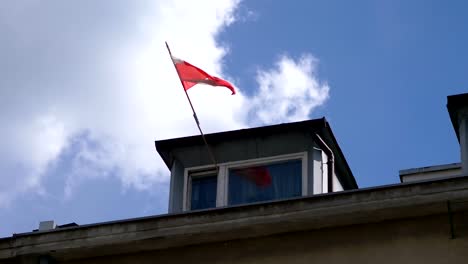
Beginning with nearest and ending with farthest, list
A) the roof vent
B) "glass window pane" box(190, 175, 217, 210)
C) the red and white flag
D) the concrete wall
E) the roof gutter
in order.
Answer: the concrete wall → the roof vent → "glass window pane" box(190, 175, 217, 210) → the roof gutter → the red and white flag

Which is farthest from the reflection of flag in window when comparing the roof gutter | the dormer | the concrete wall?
the concrete wall

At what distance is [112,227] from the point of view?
1769 cm

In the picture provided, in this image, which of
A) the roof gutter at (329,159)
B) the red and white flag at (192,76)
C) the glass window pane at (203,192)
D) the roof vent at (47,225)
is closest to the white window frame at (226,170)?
the glass window pane at (203,192)

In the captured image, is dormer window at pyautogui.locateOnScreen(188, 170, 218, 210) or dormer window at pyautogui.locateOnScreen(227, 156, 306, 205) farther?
dormer window at pyautogui.locateOnScreen(188, 170, 218, 210)

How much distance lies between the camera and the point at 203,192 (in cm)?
1916

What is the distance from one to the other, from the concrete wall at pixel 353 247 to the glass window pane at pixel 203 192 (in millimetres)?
1487

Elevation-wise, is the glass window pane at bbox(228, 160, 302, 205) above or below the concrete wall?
above

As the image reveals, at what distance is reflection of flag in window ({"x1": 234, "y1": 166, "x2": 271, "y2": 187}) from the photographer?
61.9 ft

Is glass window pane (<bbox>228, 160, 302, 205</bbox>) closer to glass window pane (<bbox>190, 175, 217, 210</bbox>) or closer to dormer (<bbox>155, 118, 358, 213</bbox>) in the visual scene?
dormer (<bbox>155, 118, 358, 213</bbox>)

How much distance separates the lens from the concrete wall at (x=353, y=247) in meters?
16.3

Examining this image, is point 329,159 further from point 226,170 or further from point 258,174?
point 226,170

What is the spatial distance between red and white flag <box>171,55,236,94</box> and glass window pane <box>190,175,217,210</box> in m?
1.55

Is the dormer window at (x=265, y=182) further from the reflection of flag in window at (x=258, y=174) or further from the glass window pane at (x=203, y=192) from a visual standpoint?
the glass window pane at (x=203, y=192)

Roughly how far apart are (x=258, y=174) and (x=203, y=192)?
3.02ft
